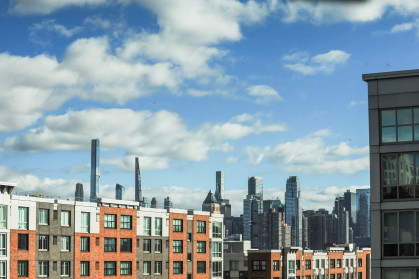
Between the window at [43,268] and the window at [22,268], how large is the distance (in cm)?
194

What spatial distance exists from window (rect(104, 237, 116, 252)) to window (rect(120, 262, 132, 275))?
2.63 meters

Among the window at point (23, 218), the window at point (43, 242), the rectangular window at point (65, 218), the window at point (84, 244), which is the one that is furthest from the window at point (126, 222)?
the window at point (23, 218)

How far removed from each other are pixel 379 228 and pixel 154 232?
233 ft

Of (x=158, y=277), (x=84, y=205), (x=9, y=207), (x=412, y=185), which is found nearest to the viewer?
(x=412, y=185)

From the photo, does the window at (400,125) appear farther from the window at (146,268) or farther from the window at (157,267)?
the window at (157,267)

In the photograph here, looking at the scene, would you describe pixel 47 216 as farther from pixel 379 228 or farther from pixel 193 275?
pixel 379 228

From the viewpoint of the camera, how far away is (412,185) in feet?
118

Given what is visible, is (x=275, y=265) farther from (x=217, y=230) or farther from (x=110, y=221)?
(x=110, y=221)

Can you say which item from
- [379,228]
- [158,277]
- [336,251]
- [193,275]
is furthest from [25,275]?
→ [336,251]

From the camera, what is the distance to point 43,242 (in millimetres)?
87688

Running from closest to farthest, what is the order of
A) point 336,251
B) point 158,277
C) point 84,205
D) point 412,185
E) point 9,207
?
1. point 412,185
2. point 9,207
3. point 84,205
4. point 158,277
5. point 336,251

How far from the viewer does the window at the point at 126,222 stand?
99750mm

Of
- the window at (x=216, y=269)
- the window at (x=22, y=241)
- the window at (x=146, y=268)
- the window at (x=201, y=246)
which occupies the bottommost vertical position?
the window at (x=216, y=269)

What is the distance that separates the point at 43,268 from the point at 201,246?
3088cm
